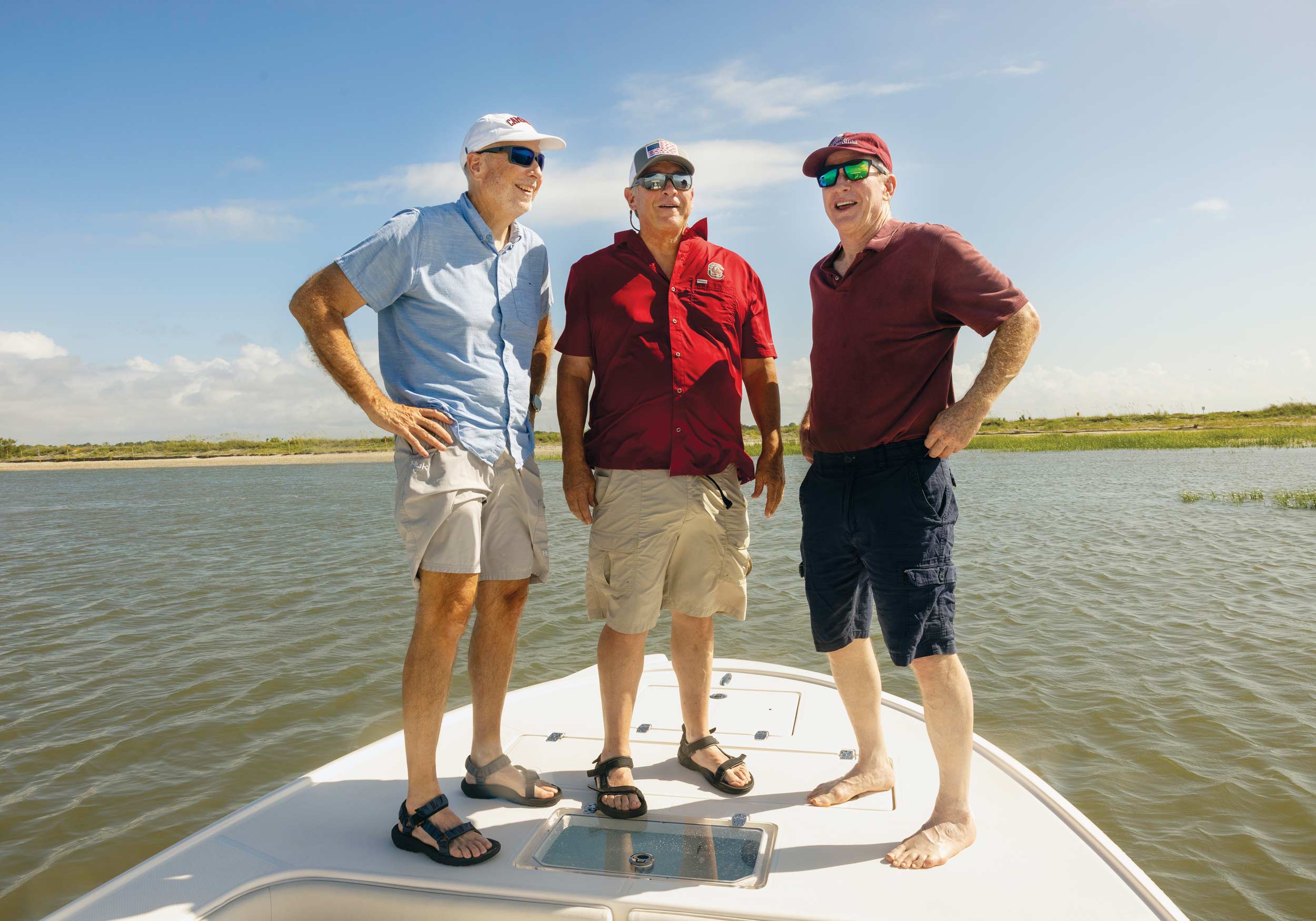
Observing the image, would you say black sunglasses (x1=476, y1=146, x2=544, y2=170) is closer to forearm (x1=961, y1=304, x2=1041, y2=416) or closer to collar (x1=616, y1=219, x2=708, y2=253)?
collar (x1=616, y1=219, x2=708, y2=253)

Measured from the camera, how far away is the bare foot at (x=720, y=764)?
327 centimetres

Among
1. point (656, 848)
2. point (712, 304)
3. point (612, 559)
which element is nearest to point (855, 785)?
point (656, 848)

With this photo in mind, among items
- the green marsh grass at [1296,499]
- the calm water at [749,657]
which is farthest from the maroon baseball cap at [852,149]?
the green marsh grass at [1296,499]

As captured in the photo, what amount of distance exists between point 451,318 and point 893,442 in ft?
5.80

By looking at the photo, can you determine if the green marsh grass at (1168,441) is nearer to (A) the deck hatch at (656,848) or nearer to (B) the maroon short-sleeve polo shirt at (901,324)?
(B) the maroon short-sleeve polo shirt at (901,324)

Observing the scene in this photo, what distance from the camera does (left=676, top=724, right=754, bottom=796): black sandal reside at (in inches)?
128

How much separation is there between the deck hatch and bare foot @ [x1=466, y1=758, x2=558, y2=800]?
121 millimetres

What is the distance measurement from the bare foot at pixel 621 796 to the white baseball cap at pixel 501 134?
257cm

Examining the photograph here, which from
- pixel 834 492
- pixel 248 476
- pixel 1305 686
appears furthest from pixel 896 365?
pixel 248 476

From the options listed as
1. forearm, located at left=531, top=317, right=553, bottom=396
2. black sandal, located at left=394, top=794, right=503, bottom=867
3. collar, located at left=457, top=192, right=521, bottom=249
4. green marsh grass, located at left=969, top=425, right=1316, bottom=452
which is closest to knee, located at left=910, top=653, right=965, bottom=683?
black sandal, located at left=394, top=794, right=503, bottom=867

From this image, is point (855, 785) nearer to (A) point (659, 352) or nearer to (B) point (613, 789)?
(B) point (613, 789)

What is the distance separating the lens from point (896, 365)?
118 inches

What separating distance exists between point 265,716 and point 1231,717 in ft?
25.1

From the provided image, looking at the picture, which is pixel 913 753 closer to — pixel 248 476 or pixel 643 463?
pixel 643 463
